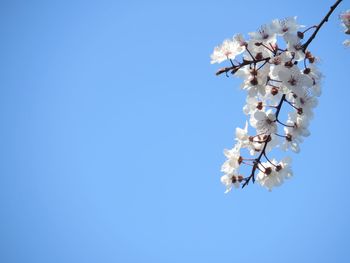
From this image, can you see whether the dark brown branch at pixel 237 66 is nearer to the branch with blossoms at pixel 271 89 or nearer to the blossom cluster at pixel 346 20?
the branch with blossoms at pixel 271 89

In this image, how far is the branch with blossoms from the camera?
3.27 m

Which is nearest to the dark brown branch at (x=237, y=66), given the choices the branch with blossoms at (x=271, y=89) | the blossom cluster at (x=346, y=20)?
the branch with blossoms at (x=271, y=89)

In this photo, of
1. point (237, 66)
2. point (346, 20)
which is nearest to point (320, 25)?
point (346, 20)

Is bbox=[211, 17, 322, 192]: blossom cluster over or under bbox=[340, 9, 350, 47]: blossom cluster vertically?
under

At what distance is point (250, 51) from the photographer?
3.36 meters

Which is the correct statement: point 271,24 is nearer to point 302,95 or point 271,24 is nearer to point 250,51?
point 250,51

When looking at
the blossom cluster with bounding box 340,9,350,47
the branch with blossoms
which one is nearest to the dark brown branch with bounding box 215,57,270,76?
the branch with blossoms

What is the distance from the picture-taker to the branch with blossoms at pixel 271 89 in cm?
327

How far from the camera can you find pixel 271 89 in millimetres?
3600

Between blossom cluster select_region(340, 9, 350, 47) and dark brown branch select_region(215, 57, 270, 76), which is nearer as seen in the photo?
dark brown branch select_region(215, 57, 270, 76)

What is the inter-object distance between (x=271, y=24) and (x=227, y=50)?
488 mm

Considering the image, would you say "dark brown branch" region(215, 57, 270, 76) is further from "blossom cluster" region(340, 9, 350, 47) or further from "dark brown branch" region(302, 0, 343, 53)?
"blossom cluster" region(340, 9, 350, 47)

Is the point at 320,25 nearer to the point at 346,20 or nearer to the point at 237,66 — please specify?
the point at 346,20

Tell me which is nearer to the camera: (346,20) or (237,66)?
(237,66)
